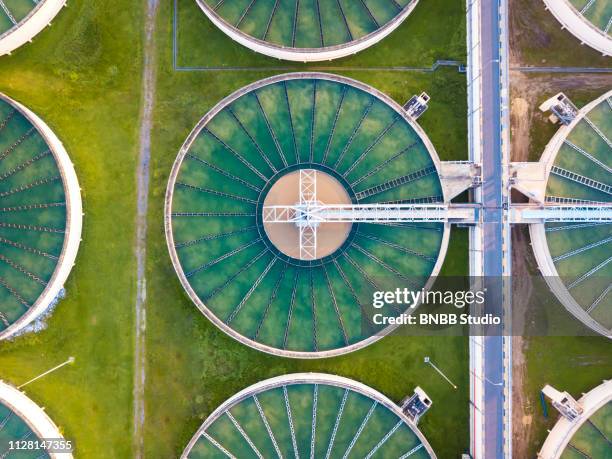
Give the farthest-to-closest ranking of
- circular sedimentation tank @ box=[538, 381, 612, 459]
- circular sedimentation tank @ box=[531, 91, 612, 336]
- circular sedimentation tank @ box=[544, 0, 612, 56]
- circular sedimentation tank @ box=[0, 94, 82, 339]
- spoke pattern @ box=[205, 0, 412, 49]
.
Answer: circular sedimentation tank @ box=[544, 0, 612, 56]
circular sedimentation tank @ box=[531, 91, 612, 336]
circular sedimentation tank @ box=[538, 381, 612, 459]
spoke pattern @ box=[205, 0, 412, 49]
circular sedimentation tank @ box=[0, 94, 82, 339]

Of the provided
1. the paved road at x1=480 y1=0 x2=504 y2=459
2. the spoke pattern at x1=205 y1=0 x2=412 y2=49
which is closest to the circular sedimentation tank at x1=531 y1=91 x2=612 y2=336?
the paved road at x1=480 y1=0 x2=504 y2=459

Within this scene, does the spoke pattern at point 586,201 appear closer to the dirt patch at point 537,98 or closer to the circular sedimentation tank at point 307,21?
the dirt patch at point 537,98

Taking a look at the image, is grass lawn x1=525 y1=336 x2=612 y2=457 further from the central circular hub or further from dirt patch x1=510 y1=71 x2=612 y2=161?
the central circular hub

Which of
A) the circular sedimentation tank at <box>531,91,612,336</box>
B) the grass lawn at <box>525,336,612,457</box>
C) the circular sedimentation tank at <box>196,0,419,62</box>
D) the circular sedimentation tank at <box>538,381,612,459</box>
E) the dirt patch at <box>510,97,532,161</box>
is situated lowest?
the circular sedimentation tank at <box>538,381,612,459</box>

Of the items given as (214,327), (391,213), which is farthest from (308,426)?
(391,213)

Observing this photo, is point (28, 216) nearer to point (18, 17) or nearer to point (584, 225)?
point (18, 17)

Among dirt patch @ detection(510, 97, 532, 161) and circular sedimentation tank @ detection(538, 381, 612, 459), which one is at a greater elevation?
dirt patch @ detection(510, 97, 532, 161)

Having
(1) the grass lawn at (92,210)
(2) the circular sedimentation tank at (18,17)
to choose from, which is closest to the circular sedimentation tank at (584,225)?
(1) the grass lawn at (92,210)
